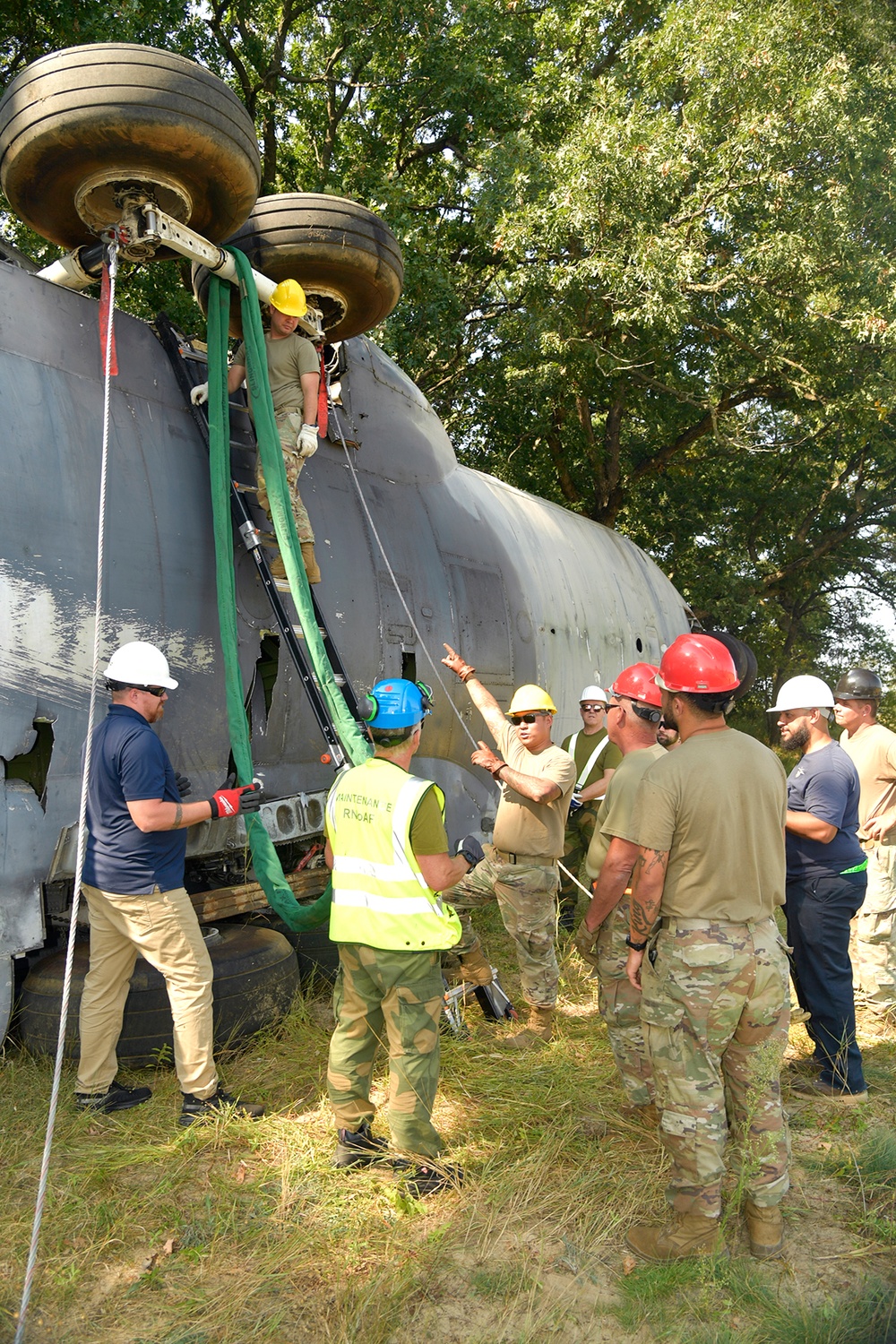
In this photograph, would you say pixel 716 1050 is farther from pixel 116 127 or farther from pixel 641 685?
pixel 116 127

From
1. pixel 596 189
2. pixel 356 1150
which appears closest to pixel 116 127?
pixel 356 1150

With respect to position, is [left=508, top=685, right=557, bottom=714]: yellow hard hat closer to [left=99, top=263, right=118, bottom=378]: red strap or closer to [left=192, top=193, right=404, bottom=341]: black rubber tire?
[left=99, top=263, right=118, bottom=378]: red strap

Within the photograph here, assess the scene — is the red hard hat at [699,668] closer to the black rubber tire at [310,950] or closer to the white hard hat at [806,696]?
the white hard hat at [806,696]

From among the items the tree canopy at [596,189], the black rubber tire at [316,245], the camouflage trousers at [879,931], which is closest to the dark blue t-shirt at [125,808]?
the black rubber tire at [316,245]

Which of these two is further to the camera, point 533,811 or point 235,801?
point 533,811

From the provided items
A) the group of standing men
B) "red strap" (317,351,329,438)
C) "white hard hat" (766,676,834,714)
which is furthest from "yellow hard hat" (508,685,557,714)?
"red strap" (317,351,329,438)

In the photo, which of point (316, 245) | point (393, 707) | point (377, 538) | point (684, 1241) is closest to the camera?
point (684, 1241)

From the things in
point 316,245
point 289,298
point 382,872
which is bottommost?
point 382,872

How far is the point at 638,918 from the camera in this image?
3.46 metres

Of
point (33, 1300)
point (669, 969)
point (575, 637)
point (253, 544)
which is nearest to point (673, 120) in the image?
point (575, 637)

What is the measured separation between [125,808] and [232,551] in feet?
5.10

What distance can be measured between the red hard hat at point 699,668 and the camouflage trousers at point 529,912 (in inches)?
78.2

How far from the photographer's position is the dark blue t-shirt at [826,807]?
463 centimetres

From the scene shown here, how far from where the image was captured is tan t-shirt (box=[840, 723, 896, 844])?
5.61 metres
